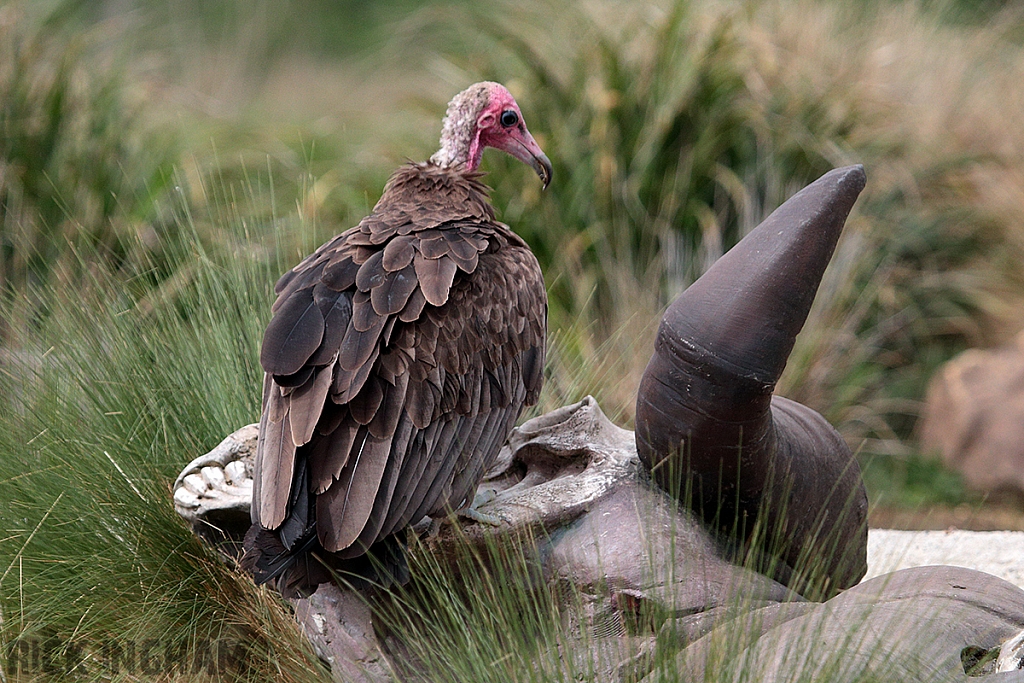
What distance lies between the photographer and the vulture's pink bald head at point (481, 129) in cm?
338

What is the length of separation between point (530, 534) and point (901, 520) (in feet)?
11.4

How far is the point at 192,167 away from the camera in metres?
6.47

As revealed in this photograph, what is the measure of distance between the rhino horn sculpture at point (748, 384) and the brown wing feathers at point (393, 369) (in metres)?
0.41

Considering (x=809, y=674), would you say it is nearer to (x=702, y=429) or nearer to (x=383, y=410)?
(x=702, y=429)

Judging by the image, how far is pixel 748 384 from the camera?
2512 millimetres

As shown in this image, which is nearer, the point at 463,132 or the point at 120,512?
the point at 120,512

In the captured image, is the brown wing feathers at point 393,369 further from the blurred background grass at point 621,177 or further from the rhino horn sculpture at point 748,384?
the blurred background grass at point 621,177

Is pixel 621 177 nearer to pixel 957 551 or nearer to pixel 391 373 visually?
pixel 957 551

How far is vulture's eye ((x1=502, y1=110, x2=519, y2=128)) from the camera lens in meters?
3.42

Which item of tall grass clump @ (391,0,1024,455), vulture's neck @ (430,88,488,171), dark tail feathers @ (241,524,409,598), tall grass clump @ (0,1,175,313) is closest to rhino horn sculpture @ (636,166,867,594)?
dark tail feathers @ (241,524,409,598)

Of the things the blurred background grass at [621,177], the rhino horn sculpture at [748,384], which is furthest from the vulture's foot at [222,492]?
the rhino horn sculpture at [748,384]

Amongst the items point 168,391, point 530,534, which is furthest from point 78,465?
point 530,534

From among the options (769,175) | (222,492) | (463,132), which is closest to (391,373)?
(222,492)

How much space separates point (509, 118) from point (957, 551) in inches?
93.2
